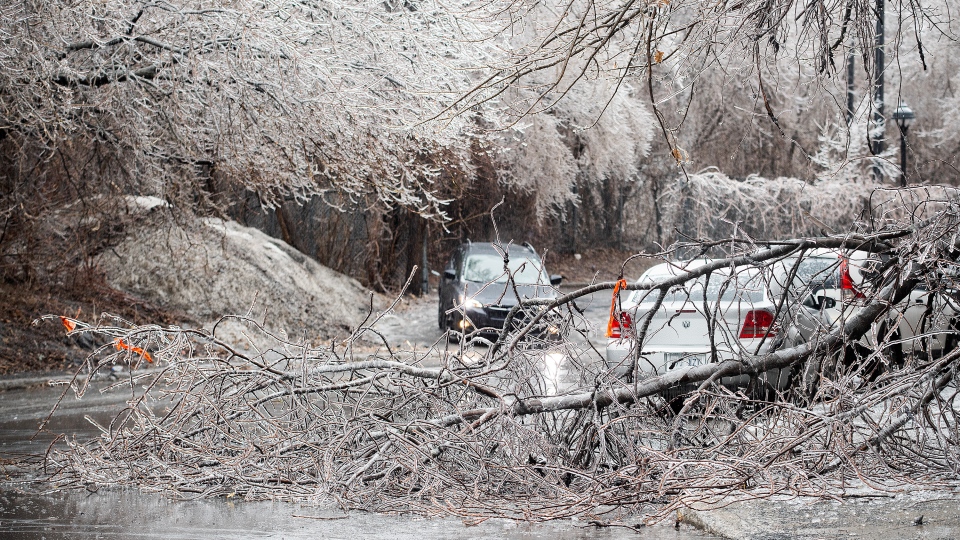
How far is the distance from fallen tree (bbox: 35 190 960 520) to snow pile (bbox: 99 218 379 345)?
11.2m

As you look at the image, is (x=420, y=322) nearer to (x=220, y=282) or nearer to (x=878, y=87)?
(x=220, y=282)

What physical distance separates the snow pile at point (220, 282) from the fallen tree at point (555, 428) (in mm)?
11209

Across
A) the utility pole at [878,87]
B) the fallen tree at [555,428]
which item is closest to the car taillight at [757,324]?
the utility pole at [878,87]

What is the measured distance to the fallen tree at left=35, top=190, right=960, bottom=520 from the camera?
6.30 m

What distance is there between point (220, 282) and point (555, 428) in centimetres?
1449

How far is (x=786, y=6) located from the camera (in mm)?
6387

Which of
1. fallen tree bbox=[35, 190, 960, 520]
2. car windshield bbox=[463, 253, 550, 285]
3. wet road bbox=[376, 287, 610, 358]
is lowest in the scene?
wet road bbox=[376, 287, 610, 358]

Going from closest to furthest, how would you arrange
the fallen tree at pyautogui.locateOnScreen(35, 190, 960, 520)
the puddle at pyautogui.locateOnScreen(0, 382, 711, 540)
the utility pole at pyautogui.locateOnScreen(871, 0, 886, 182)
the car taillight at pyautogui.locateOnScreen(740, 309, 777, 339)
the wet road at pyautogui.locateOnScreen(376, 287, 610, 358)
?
the puddle at pyautogui.locateOnScreen(0, 382, 711, 540), the fallen tree at pyautogui.locateOnScreen(35, 190, 960, 520), the utility pole at pyautogui.locateOnScreen(871, 0, 886, 182), the car taillight at pyautogui.locateOnScreen(740, 309, 777, 339), the wet road at pyautogui.locateOnScreen(376, 287, 610, 358)

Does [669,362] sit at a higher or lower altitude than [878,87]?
lower

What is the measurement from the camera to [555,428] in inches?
280

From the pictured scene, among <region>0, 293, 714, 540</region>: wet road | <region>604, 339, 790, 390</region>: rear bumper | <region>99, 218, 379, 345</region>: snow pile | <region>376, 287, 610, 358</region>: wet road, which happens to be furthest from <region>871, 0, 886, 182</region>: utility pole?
<region>99, 218, 379, 345</region>: snow pile

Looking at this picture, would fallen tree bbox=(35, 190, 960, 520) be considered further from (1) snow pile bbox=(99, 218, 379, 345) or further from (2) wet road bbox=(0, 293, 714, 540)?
(1) snow pile bbox=(99, 218, 379, 345)

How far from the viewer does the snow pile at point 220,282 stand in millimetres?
19766

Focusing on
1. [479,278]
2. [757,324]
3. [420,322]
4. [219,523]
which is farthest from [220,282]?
[219,523]
